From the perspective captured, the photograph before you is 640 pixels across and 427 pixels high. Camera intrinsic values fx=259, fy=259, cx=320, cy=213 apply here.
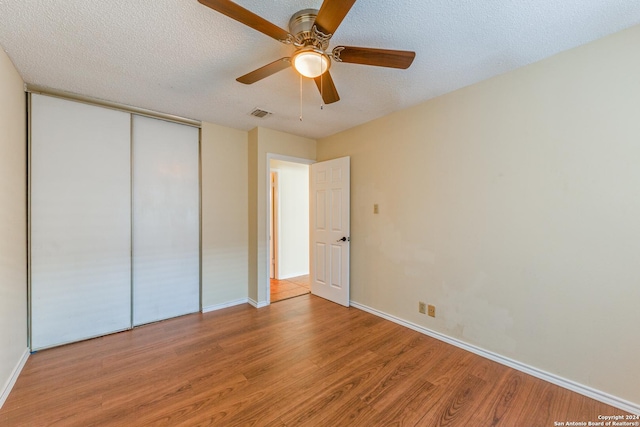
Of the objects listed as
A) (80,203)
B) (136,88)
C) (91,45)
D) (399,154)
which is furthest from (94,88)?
(399,154)

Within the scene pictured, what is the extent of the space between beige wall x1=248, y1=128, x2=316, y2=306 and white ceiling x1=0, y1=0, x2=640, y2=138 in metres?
0.94

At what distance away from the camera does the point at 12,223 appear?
2.02 m

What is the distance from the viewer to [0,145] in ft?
5.89

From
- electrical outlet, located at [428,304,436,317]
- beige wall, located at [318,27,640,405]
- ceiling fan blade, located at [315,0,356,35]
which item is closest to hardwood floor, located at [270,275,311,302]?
beige wall, located at [318,27,640,405]

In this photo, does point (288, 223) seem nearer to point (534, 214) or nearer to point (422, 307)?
point (422, 307)

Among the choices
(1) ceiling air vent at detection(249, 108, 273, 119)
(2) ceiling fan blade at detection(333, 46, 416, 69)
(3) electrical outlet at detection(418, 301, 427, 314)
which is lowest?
(3) electrical outlet at detection(418, 301, 427, 314)

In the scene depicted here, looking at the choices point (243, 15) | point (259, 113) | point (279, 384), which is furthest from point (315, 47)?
point (279, 384)

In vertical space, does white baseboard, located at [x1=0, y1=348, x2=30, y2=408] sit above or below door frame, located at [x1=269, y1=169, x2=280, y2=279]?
below

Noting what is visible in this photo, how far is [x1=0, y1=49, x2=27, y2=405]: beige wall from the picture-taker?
184cm

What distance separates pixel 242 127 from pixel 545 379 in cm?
405

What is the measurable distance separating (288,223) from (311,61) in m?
3.80

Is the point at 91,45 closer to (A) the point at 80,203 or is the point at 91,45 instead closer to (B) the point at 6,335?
(A) the point at 80,203

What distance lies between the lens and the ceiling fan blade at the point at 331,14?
1.16 meters

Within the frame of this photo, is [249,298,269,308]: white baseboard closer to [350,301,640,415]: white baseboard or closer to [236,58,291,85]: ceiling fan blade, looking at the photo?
[350,301,640,415]: white baseboard
